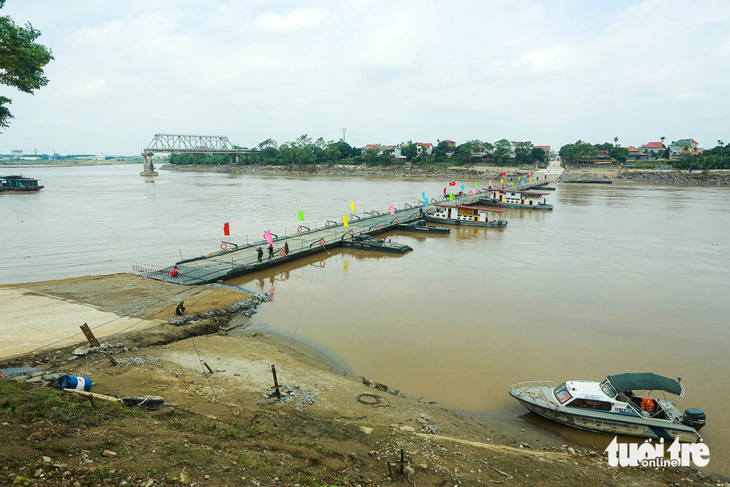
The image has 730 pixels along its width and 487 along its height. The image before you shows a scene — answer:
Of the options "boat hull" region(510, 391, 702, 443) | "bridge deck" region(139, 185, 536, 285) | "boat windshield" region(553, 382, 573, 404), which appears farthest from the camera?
"bridge deck" region(139, 185, 536, 285)

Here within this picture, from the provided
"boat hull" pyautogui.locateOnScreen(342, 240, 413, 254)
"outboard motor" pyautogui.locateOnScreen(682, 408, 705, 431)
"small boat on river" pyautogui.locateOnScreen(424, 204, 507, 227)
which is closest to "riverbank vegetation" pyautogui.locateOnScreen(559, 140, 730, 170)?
"small boat on river" pyautogui.locateOnScreen(424, 204, 507, 227)

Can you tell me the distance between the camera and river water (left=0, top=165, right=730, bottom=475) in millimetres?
15789

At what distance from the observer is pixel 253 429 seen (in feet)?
30.4

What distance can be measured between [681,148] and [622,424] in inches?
6935

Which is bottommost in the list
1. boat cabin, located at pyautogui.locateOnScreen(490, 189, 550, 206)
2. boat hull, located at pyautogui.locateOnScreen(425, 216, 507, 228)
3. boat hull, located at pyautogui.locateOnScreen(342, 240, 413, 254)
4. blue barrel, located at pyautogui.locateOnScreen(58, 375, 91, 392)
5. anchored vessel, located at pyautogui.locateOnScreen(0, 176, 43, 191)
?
boat hull, located at pyautogui.locateOnScreen(342, 240, 413, 254)

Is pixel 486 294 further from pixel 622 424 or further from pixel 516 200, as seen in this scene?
pixel 516 200

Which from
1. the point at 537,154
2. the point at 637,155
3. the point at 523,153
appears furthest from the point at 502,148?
the point at 637,155

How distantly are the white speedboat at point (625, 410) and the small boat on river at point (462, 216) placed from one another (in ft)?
122

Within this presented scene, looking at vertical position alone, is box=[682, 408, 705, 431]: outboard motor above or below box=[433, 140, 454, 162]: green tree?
below

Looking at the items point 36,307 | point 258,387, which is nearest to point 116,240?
point 36,307

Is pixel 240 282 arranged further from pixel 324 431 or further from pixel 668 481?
pixel 668 481

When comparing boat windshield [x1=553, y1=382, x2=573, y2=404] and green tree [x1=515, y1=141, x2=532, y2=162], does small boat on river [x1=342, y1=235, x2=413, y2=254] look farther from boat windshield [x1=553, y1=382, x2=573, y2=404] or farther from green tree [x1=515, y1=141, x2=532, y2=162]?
green tree [x1=515, y1=141, x2=532, y2=162]

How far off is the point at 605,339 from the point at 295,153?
15100 cm

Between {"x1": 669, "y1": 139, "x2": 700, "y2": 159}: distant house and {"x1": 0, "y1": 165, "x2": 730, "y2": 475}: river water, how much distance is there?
11340 centimetres
